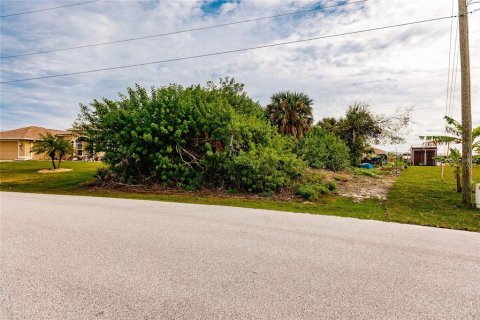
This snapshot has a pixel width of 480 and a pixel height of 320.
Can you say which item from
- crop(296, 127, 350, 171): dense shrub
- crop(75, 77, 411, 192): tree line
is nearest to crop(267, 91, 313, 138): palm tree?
crop(296, 127, 350, 171): dense shrub

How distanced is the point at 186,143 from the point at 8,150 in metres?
37.4

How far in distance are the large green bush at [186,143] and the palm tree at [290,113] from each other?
1409 cm

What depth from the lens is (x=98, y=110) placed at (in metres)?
14.7

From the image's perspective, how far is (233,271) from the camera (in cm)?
359

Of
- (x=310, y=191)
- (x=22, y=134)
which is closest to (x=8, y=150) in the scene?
(x=22, y=134)

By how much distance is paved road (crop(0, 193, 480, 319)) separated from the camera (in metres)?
2.72

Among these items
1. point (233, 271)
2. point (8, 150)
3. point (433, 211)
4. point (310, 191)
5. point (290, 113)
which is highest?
point (290, 113)

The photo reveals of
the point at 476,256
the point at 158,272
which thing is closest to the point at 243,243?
the point at 158,272

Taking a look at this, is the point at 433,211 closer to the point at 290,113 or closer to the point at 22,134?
the point at 290,113

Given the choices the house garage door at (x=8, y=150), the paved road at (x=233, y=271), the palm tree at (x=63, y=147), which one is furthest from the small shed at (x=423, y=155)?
the house garage door at (x=8, y=150)

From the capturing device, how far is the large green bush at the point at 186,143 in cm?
1224

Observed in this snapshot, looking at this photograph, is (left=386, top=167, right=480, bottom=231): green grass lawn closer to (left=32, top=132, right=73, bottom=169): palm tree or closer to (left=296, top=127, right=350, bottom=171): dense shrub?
(left=296, top=127, right=350, bottom=171): dense shrub

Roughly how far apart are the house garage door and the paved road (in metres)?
40.3

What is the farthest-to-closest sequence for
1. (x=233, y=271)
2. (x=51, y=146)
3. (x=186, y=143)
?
1. (x=51, y=146)
2. (x=186, y=143)
3. (x=233, y=271)
